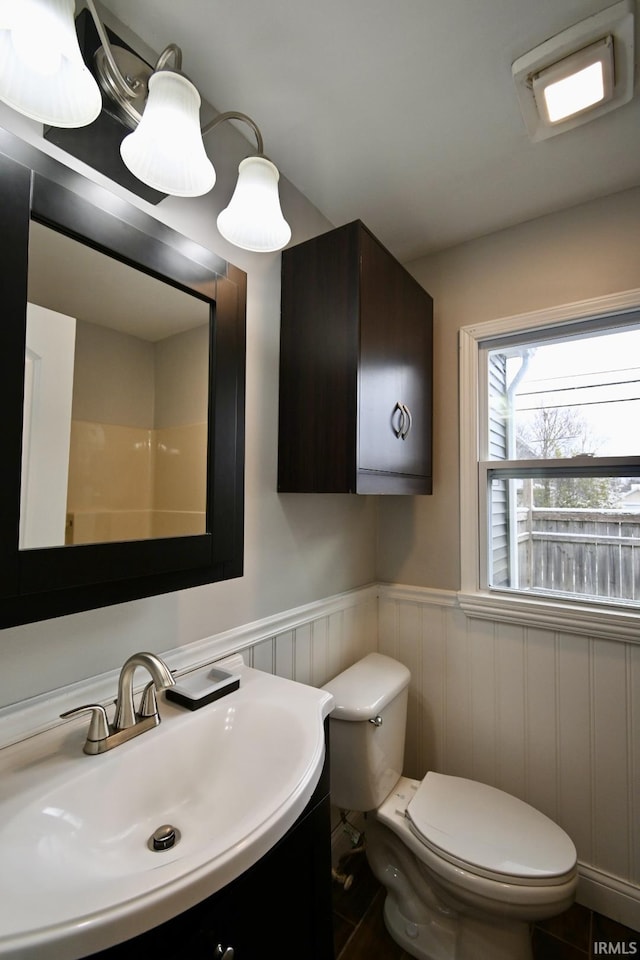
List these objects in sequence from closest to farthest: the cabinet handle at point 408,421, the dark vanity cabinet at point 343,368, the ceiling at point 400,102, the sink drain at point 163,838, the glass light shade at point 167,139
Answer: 1. the sink drain at point 163,838
2. the glass light shade at point 167,139
3. the ceiling at point 400,102
4. the dark vanity cabinet at point 343,368
5. the cabinet handle at point 408,421

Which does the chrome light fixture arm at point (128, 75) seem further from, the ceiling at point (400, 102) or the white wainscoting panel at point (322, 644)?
the white wainscoting panel at point (322, 644)

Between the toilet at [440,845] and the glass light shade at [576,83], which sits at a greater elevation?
the glass light shade at [576,83]

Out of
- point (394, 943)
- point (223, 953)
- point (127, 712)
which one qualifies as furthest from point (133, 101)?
point (394, 943)

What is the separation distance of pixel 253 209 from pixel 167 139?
0.24 meters

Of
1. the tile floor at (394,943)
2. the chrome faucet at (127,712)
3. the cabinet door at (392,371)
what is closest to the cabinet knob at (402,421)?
the cabinet door at (392,371)

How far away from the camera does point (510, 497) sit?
1672 mm

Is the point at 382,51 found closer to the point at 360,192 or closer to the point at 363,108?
the point at 363,108

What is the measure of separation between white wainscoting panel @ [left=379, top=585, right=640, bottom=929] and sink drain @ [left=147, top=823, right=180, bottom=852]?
4.03 ft

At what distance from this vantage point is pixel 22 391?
2.11ft

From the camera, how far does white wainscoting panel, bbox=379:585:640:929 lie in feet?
4.40

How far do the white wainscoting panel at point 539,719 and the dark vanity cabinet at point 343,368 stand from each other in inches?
28.3

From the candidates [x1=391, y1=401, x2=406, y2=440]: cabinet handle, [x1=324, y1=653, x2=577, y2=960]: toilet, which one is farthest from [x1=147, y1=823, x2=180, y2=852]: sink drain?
[x1=391, y1=401, x2=406, y2=440]: cabinet handle

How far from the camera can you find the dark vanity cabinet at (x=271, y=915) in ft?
1.73

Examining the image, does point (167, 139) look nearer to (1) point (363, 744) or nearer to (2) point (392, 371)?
(2) point (392, 371)
